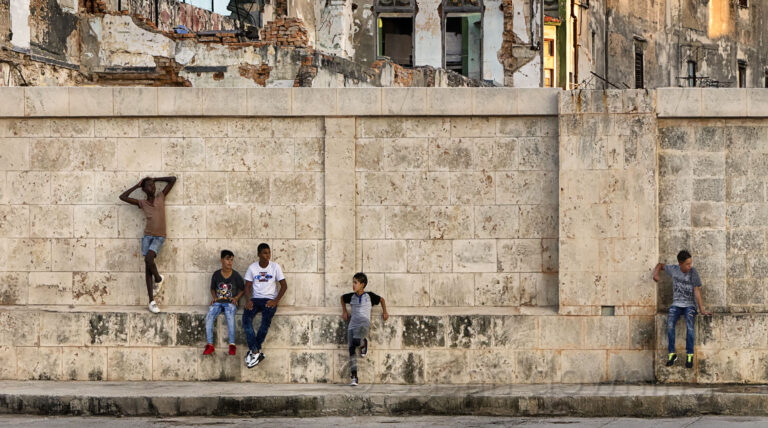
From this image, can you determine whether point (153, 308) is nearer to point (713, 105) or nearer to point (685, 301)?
point (685, 301)

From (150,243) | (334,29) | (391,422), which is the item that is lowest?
(391,422)

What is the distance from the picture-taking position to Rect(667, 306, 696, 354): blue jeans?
12383 mm

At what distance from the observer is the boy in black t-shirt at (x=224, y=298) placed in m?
12.6

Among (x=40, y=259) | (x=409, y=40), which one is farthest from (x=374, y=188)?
(x=409, y=40)

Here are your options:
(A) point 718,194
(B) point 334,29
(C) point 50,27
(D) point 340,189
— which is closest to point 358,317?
(D) point 340,189

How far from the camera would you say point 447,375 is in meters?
12.6

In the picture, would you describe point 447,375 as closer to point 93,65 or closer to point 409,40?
point 93,65

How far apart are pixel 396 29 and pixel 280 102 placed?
21.6m

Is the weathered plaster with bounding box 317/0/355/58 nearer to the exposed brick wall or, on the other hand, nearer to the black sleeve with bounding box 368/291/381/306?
the exposed brick wall

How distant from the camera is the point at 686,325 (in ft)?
40.9

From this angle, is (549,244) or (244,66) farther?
(244,66)

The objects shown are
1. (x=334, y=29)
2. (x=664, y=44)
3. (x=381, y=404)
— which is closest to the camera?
(x=381, y=404)

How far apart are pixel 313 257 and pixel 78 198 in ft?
9.03

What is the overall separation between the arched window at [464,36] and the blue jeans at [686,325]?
21.4m
